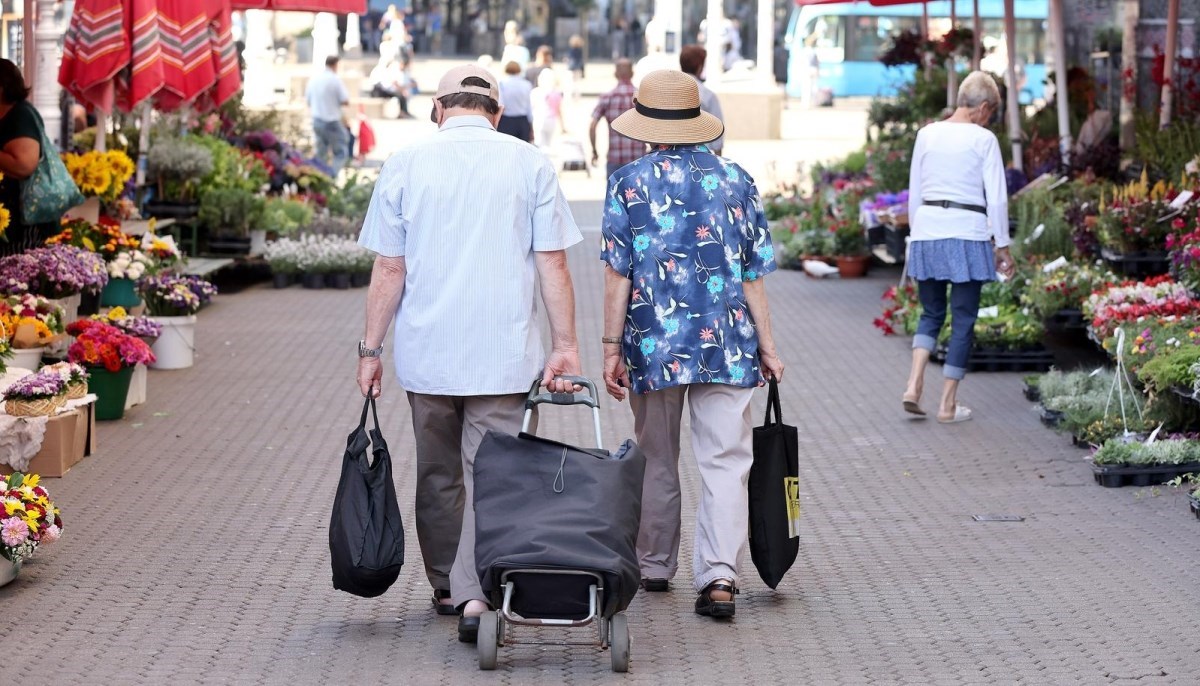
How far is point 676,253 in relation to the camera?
555 centimetres

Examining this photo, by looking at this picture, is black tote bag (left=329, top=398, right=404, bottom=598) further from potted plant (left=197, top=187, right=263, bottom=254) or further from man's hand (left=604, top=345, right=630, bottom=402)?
potted plant (left=197, top=187, right=263, bottom=254)

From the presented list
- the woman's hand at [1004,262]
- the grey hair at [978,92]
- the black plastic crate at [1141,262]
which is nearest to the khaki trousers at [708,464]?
the grey hair at [978,92]

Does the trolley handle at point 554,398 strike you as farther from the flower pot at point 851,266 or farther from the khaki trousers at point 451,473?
the flower pot at point 851,266

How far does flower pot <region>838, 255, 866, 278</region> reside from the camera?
1559 cm

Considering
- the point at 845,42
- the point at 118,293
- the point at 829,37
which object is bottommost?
the point at 118,293

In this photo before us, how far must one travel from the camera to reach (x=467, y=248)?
5199 millimetres

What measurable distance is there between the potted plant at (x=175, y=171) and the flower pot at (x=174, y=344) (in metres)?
3.37

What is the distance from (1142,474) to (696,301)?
2.96m

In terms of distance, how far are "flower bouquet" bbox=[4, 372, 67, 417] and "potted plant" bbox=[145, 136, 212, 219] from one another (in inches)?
250

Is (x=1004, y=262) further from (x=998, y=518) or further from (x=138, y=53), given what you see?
(x=138, y=53)

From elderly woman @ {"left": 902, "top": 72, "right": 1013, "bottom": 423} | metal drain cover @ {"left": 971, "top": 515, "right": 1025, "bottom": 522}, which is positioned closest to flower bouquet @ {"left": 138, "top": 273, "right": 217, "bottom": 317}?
elderly woman @ {"left": 902, "top": 72, "right": 1013, "bottom": 423}

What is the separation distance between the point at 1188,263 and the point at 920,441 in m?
1.61

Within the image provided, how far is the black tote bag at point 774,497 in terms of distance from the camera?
5.71 m

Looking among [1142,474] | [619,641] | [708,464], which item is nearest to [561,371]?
[708,464]
